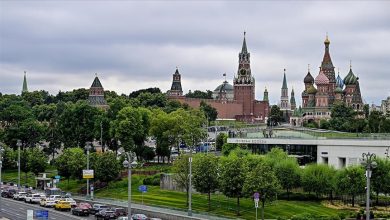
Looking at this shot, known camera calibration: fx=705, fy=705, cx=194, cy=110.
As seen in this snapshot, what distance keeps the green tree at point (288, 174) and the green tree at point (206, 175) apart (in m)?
8.48

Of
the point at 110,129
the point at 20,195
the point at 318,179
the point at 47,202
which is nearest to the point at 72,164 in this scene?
the point at 20,195

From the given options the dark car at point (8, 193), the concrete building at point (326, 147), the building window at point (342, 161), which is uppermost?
the concrete building at point (326, 147)

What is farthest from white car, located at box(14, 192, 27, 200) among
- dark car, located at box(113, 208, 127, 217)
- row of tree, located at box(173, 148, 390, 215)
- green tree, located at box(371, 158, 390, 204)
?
green tree, located at box(371, 158, 390, 204)

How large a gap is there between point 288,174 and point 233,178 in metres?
11.8

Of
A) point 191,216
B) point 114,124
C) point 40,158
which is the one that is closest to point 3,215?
point 191,216

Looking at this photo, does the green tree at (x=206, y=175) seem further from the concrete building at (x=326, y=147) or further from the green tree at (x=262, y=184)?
the concrete building at (x=326, y=147)

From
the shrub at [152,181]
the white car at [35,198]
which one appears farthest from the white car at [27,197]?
the shrub at [152,181]

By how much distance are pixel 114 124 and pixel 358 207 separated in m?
50.4

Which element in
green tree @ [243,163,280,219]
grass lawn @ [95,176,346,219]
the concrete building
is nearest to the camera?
green tree @ [243,163,280,219]

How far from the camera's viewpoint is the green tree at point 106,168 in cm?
8856

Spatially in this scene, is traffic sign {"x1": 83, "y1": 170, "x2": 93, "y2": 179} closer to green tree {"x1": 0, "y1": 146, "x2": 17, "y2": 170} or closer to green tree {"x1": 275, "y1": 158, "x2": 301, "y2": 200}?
green tree {"x1": 275, "y1": 158, "x2": 301, "y2": 200}

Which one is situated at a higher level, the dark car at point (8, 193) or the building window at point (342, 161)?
the building window at point (342, 161)

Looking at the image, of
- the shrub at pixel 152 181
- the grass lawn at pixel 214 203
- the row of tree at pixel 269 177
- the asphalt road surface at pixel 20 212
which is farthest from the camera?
the shrub at pixel 152 181

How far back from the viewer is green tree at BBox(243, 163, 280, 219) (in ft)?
212
